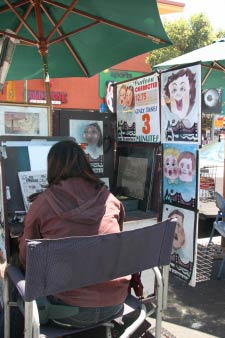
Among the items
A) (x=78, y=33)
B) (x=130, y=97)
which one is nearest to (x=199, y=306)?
(x=130, y=97)

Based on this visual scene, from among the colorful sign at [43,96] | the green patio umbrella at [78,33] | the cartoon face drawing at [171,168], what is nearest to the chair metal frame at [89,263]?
the cartoon face drawing at [171,168]

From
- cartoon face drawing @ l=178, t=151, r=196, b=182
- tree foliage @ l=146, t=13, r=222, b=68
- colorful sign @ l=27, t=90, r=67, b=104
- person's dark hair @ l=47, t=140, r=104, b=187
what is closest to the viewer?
person's dark hair @ l=47, t=140, r=104, b=187

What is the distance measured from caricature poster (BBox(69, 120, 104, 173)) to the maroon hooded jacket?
4.55 ft

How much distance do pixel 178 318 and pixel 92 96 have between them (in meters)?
13.3

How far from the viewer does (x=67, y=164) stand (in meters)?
1.96

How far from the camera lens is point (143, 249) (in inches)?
71.7

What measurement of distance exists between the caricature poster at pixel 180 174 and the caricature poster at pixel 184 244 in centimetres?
7

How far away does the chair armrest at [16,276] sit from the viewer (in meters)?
1.73

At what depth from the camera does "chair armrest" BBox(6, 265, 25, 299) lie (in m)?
1.73

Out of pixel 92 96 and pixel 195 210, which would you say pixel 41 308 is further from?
pixel 92 96

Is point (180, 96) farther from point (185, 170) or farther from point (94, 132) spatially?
point (94, 132)

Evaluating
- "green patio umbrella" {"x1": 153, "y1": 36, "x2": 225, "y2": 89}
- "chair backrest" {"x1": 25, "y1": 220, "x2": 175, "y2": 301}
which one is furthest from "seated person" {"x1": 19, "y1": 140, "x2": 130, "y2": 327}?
"green patio umbrella" {"x1": 153, "y1": 36, "x2": 225, "y2": 89}

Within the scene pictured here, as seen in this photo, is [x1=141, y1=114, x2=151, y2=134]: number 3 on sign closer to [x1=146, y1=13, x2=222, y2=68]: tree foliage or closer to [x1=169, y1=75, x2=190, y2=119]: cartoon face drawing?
[x1=169, y1=75, x2=190, y2=119]: cartoon face drawing

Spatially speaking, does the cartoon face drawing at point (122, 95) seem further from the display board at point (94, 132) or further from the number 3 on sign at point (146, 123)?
the number 3 on sign at point (146, 123)
